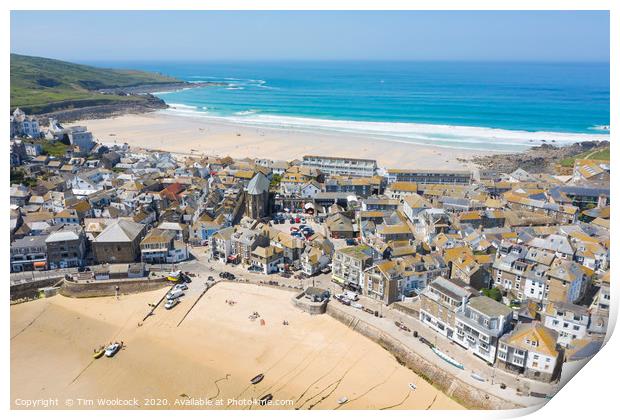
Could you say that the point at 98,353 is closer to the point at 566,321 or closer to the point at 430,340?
the point at 430,340

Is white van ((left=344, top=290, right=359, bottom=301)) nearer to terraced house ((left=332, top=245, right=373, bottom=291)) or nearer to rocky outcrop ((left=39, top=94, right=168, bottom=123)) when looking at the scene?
terraced house ((left=332, top=245, right=373, bottom=291))

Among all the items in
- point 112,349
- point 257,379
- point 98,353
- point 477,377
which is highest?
point 477,377

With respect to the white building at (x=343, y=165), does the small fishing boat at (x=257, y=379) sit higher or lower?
lower

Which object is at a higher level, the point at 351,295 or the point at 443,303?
the point at 443,303

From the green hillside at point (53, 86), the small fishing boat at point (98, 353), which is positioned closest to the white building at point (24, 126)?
the green hillside at point (53, 86)

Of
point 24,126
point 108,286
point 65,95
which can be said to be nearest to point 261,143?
point 24,126

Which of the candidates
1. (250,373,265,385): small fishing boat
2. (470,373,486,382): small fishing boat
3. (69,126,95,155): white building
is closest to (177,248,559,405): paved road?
(470,373,486,382): small fishing boat

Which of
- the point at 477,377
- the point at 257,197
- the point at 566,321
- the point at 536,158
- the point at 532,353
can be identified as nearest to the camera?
the point at 532,353

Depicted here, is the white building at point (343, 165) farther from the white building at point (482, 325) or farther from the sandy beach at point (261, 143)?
the white building at point (482, 325)
